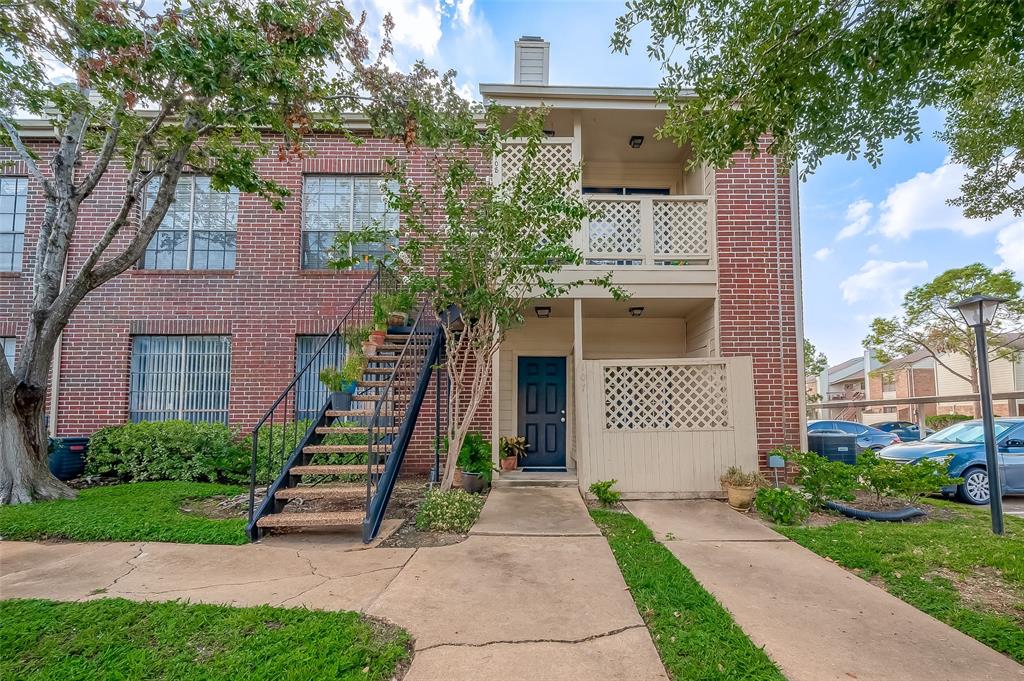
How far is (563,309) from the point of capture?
792 centimetres

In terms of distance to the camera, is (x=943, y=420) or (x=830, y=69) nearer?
(x=830, y=69)

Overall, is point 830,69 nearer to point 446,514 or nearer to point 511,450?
point 446,514

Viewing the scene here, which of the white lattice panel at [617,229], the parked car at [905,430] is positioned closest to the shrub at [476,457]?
the white lattice panel at [617,229]

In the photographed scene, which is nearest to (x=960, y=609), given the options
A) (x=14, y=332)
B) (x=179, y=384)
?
(x=179, y=384)

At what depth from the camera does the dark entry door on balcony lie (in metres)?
8.52

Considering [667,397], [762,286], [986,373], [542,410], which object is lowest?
[542,410]

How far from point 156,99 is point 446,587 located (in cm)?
620

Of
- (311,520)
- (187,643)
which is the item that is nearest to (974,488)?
(311,520)

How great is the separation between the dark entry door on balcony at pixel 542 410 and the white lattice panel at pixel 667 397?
7.01 feet

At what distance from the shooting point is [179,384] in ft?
26.0

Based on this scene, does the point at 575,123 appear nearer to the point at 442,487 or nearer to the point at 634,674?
the point at 442,487

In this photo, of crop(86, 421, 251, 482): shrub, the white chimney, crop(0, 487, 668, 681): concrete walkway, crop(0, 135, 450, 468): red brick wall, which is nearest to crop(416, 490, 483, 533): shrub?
crop(0, 487, 668, 681): concrete walkway

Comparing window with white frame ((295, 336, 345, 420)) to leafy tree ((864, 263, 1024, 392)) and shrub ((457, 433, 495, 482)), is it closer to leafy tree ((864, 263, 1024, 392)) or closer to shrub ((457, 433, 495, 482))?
shrub ((457, 433, 495, 482))

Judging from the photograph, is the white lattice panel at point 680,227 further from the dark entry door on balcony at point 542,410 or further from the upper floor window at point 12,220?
the upper floor window at point 12,220
